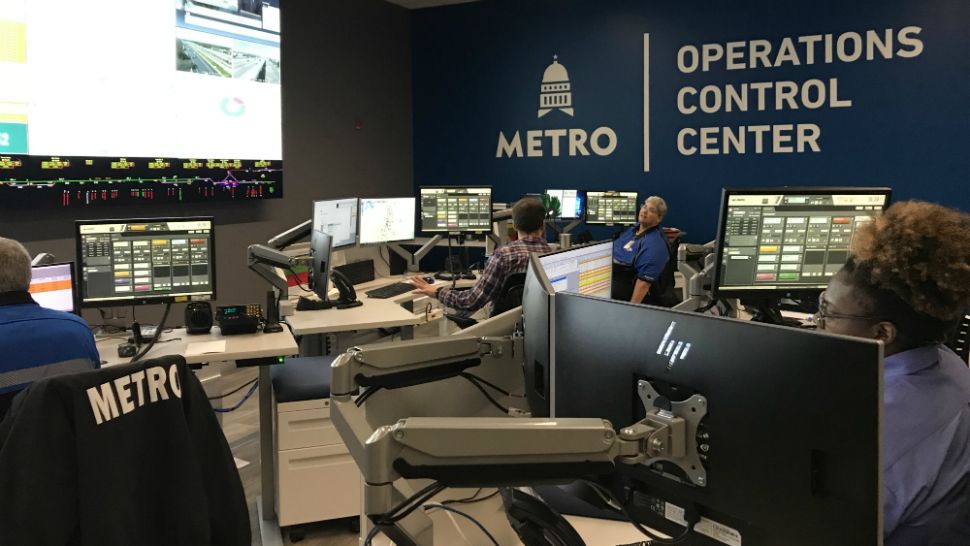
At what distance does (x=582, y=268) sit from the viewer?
2510 millimetres

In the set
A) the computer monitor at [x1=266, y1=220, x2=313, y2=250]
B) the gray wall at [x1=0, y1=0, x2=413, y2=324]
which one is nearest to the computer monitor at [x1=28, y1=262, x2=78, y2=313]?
the computer monitor at [x1=266, y1=220, x2=313, y2=250]

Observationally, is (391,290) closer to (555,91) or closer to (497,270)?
(497,270)

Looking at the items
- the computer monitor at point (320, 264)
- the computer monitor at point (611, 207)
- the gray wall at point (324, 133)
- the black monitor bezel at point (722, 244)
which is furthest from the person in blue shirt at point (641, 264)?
the gray wall at point (324, 133)

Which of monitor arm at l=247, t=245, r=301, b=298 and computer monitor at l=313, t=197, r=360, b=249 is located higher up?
computer monitor at l=313, t=197, r=360, b=249

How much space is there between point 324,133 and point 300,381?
14.9 feet

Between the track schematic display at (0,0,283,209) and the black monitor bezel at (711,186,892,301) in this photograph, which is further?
the track schematic display at (0,0,283,209)

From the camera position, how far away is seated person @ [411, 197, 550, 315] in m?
3.70

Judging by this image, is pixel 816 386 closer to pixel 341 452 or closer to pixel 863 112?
pixel 341 452

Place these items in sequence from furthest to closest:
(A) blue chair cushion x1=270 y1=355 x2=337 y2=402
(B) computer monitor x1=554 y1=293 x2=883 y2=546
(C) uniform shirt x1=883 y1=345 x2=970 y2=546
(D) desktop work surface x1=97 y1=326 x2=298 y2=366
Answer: (A) blue chair cushion x1=270 y1=355 x2=337 y2=402 → (D) desktop work surface x1=97 y1=326 x2=298 y2=366 → (C) uniform shirt x1=883 y1=345 x2=970 y2=546 → (B) computer monitor x1=554 y1=293 x2=883 y2=546

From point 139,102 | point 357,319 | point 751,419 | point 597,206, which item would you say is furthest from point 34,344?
point 597,206

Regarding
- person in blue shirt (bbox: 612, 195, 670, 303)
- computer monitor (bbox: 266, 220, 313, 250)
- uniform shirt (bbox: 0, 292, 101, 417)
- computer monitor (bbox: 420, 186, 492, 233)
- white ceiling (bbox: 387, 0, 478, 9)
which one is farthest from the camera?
white ceiling (bbox: 387, 0, 478, 9)

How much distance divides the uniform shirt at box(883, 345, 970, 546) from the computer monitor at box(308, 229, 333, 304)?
9.56 feet

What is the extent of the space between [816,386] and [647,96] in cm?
725

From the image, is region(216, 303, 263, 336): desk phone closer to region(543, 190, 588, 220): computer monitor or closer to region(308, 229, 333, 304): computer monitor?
region(308, 229, 333, 304): computer monitor
